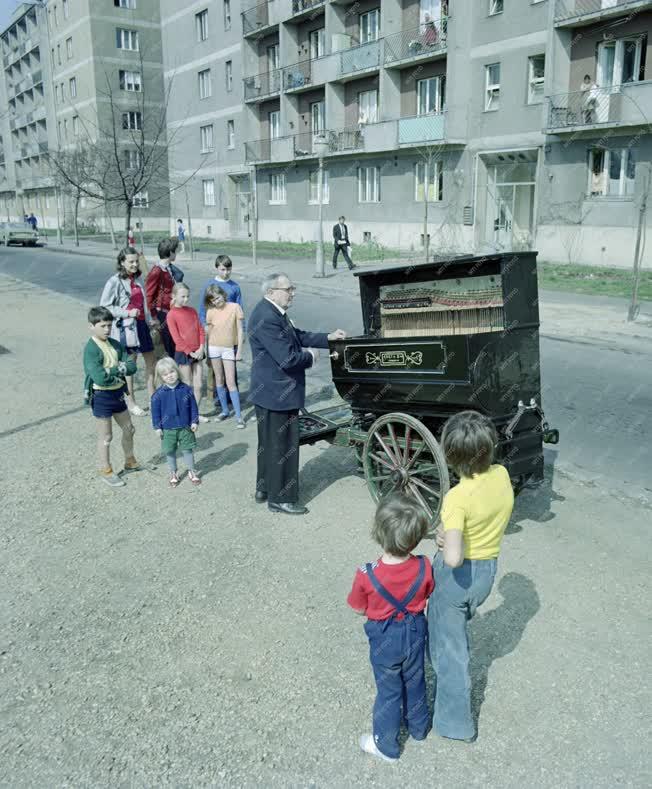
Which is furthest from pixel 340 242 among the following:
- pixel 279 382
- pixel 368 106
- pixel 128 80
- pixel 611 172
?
pixel 128 80

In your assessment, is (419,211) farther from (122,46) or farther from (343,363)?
(122,46)

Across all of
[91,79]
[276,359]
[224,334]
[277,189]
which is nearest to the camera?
[276,359]

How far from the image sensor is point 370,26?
3325 cm

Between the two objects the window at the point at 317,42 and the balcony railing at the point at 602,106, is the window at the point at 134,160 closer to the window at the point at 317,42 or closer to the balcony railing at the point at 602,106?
the balcony railing at the point at 602,106

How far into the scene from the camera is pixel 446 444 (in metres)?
3.23

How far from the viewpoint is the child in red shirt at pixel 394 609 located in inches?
117

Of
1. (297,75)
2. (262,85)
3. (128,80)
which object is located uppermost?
(128,80)

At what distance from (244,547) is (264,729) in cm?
192

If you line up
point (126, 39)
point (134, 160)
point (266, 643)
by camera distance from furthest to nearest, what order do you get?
point (126, 39) → point (134, 160) → point (266, 643)

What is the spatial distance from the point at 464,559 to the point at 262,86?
138 feet

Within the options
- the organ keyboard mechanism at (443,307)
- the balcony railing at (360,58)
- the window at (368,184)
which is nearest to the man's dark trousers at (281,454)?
the organ keyboard mechanism at (443,307)

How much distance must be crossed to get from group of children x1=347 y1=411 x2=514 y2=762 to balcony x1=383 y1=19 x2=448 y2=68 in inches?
1134

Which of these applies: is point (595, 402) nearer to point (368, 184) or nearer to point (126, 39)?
point (368, 184)

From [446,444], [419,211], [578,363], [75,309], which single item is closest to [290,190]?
[419,211]
